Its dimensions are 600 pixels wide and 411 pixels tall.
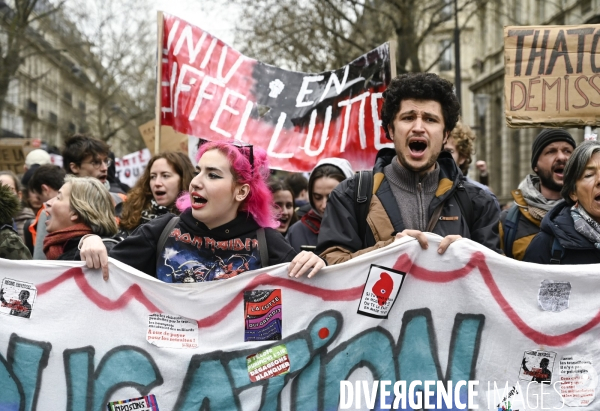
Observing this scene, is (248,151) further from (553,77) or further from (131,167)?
(131,167)

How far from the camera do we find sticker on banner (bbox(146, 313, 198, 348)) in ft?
10.4

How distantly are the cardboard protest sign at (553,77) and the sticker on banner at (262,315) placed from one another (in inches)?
79.0

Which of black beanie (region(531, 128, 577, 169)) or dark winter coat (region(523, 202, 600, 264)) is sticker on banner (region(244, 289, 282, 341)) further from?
black beanie (region(531, 128, 577, 169))

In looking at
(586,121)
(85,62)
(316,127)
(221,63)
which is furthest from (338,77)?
(85,62)

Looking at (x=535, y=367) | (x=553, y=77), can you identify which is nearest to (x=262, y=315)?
(x=535, y=367)

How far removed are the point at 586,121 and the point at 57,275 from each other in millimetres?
2888

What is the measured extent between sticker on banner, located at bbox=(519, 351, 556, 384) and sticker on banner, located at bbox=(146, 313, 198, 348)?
127 centimetres

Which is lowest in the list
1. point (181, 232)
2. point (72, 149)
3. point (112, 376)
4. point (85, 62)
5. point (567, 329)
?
point (112, 376)

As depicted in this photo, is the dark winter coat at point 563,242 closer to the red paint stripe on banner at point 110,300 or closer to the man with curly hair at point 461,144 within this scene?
the man with curly hair at point 461,144

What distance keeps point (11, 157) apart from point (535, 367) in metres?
10.0

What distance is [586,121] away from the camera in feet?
14.5

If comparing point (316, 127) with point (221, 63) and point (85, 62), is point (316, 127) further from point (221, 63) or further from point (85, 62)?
point (85, 62)

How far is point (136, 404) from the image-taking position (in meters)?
3.10

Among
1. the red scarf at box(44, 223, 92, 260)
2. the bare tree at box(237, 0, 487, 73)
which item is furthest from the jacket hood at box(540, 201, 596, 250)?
the bare tree at box(237, 0, 487, 73)
